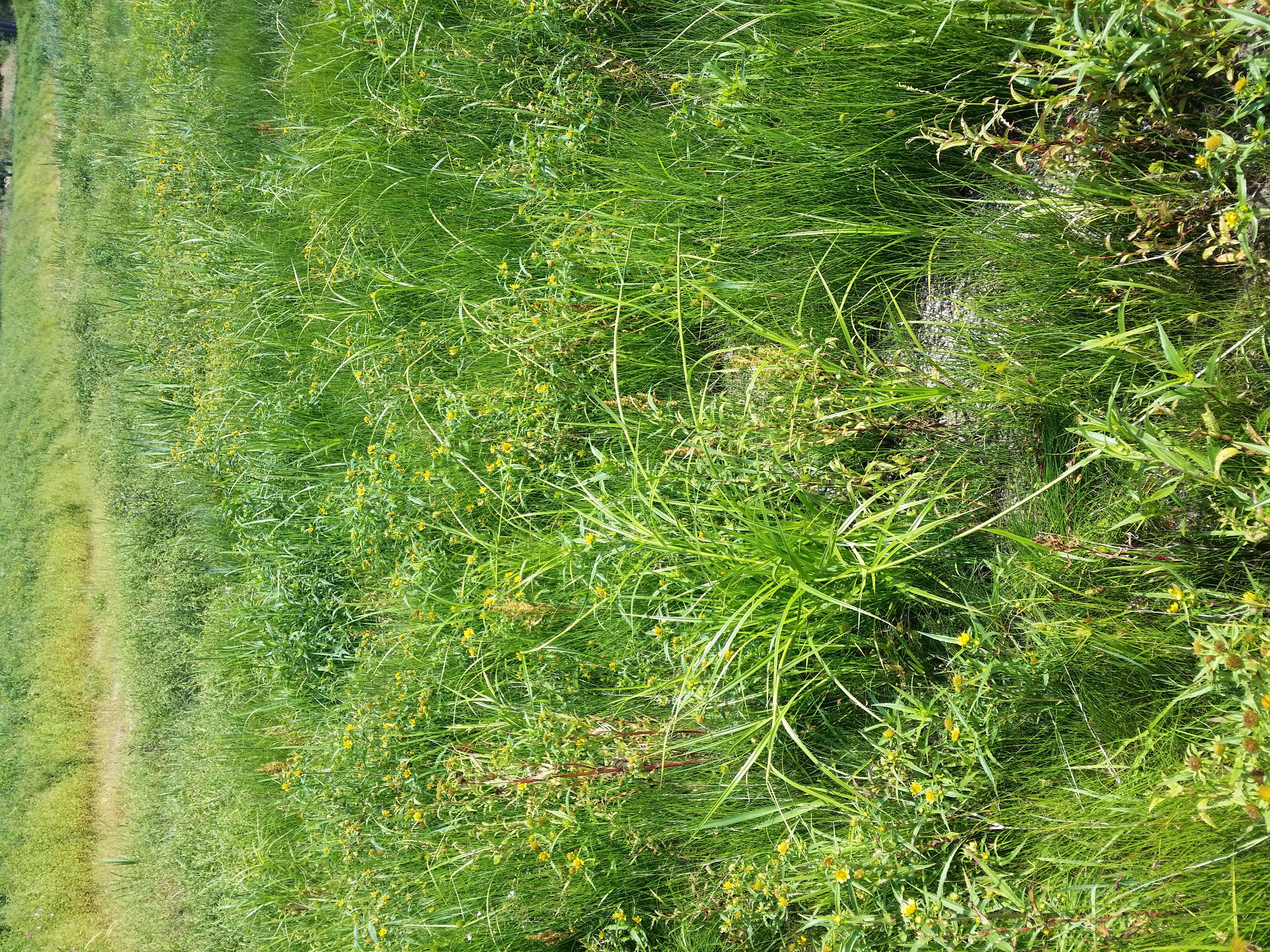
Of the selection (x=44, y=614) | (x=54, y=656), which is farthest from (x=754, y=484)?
(x=44, y=614)

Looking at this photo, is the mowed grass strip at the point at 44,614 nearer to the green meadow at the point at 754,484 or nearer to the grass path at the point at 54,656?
the grass path at the point at 54,656

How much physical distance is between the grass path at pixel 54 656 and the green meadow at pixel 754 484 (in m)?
2.03

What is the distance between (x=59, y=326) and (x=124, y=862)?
465 centimetres

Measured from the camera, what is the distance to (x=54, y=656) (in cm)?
603

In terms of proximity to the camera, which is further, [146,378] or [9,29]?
[9,29]

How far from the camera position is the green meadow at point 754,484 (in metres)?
1.63

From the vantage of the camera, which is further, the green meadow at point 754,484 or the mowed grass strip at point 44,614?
the mowed grass strip at point 44,614

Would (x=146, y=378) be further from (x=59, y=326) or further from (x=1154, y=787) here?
(x=1154, y=787)

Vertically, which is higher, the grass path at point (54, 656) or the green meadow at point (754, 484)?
the green meadow at point (754, 484)

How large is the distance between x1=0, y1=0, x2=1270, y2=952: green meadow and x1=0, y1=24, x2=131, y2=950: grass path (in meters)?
2.03

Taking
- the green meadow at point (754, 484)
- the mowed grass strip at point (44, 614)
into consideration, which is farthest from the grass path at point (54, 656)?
the green meadow at point (754, 484)

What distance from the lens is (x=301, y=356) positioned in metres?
3.84

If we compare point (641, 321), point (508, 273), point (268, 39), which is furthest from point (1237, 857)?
point (268, 39)

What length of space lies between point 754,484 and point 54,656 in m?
6.16
